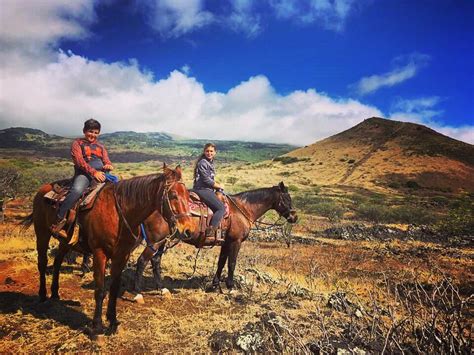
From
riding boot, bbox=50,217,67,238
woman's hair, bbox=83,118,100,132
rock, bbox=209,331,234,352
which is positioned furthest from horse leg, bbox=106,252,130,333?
woman's hair, bbox=83,118,100,132

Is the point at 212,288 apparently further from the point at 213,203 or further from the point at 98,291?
the point at 98,291

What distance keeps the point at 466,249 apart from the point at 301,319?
16077mm

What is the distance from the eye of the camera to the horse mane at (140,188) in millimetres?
4930

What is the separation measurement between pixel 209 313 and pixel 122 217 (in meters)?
2.67

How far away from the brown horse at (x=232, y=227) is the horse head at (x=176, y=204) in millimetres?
1604

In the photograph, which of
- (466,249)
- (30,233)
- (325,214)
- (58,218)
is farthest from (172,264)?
(325,214)

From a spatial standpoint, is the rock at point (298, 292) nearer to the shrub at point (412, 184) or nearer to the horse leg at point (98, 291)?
the horse leg at point (98, 291)

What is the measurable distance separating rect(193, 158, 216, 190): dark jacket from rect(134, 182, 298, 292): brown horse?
0.83 m

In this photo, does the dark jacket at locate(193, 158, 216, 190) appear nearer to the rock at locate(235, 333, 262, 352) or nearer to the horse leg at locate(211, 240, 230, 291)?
the horse leg at locate(211, 240, 230, 291)

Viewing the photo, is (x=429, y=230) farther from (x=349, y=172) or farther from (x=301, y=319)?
(x=349, y=172)

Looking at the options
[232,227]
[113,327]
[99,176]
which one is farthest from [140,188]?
[232,227]

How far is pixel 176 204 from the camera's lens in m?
4.75

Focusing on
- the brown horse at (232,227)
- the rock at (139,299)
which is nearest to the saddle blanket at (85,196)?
the brown horse at (232,227)

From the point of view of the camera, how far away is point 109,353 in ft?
15.2
